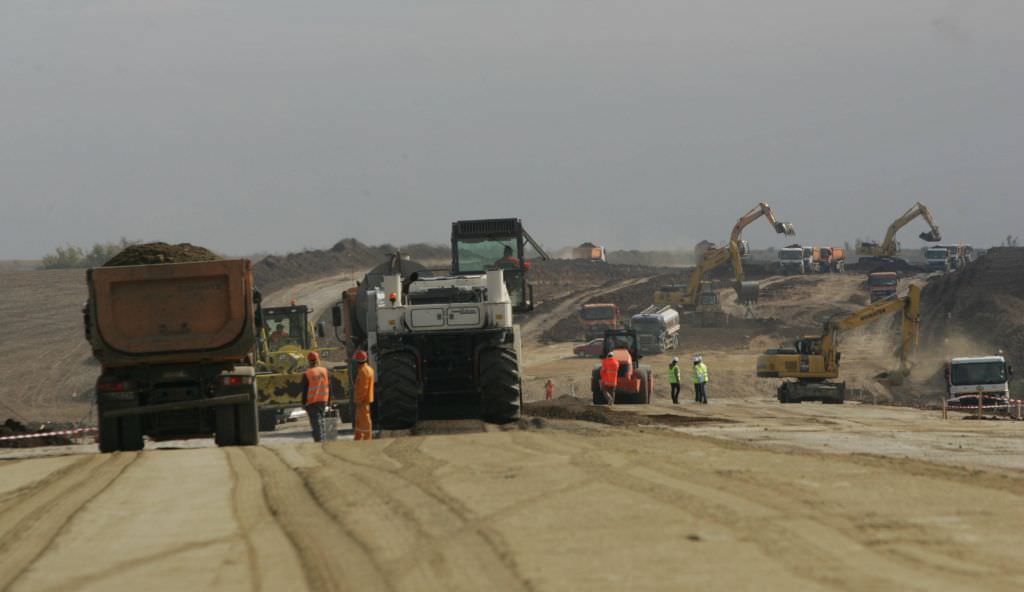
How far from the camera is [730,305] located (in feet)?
279

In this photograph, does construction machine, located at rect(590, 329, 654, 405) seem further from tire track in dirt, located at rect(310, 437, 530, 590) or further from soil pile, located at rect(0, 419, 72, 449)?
tire track in dirt, located at rect(310, 437, 530, 590)

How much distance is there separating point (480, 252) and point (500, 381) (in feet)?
20.6

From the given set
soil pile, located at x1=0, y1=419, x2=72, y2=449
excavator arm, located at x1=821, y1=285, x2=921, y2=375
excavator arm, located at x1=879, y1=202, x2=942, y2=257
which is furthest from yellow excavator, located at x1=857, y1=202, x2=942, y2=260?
soil pile, located at x1=0, y1=419, x2=72, y2=449

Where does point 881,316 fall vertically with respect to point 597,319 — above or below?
above

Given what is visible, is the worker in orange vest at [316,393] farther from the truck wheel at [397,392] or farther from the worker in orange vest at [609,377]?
the worker in orange vest at [609,377]

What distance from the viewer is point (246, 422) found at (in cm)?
1877

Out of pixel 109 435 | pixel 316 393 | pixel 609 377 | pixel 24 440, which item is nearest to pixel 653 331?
pixel 609 377

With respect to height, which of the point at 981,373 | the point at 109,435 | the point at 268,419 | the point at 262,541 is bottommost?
the point at 981,373

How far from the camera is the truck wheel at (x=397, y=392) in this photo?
67.5 ft

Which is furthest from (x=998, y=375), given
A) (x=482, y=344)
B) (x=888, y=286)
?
(x=888, y=286)

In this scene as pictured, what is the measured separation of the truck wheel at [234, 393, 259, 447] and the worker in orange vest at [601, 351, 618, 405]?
45.8 ft

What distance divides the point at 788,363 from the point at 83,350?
3571 cm

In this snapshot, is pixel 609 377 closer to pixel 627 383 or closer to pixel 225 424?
pixel 627 383

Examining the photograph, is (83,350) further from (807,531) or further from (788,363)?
(807,531)
